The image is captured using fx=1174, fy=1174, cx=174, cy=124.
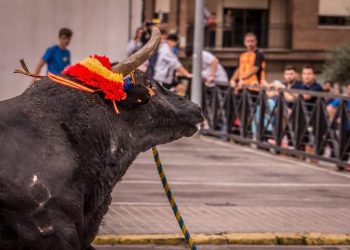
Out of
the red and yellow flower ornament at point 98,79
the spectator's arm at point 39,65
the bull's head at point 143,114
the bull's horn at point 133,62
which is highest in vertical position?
the bull's horn at point 133,62

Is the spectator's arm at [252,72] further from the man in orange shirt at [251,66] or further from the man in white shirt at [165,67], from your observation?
the man in white shirt at [165,67]

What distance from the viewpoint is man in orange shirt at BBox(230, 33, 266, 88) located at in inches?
810

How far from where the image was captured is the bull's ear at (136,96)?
6.92 metres

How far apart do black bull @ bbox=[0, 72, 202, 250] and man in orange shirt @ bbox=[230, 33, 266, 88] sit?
13.6 metres

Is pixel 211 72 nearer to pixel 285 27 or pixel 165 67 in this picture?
pixel 165 67

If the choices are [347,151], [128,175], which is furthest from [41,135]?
[347,151]

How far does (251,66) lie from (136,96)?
13898 mm

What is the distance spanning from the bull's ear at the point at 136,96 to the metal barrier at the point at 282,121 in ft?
33.7

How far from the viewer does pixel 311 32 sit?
46500 mm

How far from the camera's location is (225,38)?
45.8 meters

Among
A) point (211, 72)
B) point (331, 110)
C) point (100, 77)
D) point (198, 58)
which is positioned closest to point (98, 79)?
point (100, 77)

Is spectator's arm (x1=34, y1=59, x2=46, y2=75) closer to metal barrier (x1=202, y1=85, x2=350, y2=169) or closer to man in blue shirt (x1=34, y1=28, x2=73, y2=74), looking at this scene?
man in blue shirt (x1=34, y1=28, x2=73, y2=74)

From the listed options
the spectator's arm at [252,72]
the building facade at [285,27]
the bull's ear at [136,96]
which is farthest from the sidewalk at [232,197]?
the building facade at [285,27]

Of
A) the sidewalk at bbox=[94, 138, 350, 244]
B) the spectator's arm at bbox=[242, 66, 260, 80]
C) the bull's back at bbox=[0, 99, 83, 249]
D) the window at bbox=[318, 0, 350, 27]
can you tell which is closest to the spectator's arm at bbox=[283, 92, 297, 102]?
the sidewalk at bbox=[94, 138, 350, 244]
